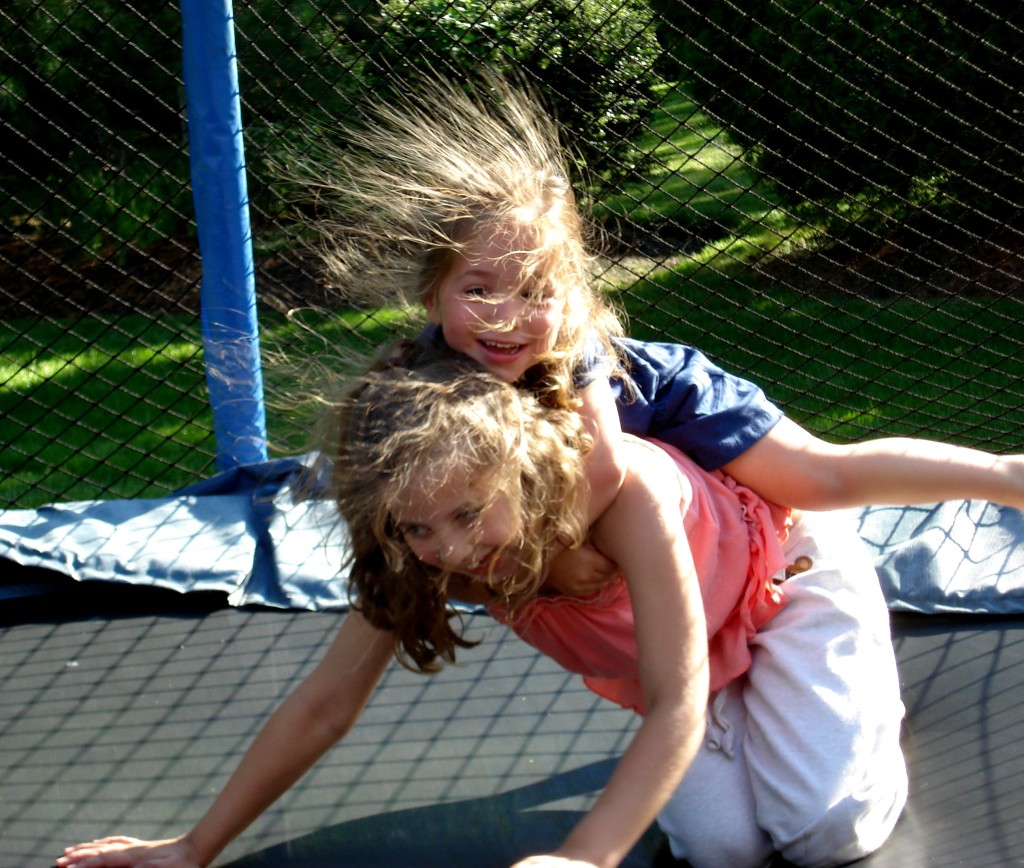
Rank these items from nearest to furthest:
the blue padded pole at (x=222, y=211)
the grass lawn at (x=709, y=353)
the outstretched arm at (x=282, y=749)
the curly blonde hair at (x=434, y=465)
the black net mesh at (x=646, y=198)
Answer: the curly blonde hair at (x=434, y=465) → the outstretched arm at (x=282, y=749) → the blue padded pole at (x=222, y=211) → the grass lawn at (x=709, y=353) → the black net mesh at (x=646, y=198)

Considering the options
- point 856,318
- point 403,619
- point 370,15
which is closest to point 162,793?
point 403,619

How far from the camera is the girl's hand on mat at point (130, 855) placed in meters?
1.28

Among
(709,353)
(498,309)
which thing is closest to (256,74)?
(709,353)

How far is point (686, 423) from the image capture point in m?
1.47

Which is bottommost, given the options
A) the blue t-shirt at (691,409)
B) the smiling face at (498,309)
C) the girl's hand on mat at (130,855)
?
the girl's hand on mat at (130,855)

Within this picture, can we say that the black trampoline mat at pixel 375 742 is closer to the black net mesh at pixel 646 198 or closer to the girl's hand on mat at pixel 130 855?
the girl's hand on mat at pixel 130 855

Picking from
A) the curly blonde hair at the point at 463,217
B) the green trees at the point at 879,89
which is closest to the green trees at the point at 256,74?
the green trees at the point at 879,89

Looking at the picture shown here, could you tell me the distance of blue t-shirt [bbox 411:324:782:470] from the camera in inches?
57.8

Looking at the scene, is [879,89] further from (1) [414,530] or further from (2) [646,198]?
(1) [414,530]

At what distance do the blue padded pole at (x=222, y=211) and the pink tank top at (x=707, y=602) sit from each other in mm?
956

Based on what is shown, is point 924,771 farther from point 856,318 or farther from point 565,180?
point 856,318

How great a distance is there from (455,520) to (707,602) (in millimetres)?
427

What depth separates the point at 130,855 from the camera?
51.2 inches

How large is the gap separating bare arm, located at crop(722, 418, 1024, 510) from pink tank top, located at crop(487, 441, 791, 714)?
4 cm
